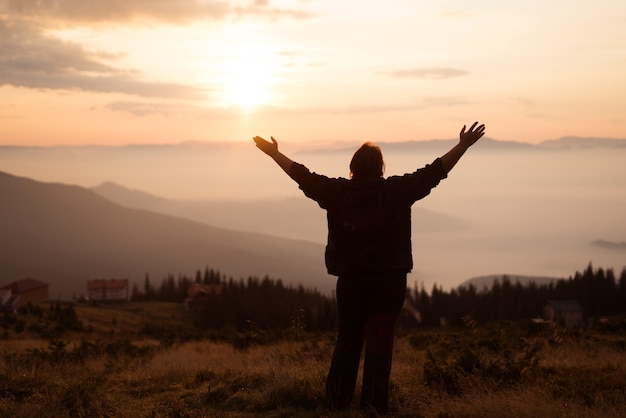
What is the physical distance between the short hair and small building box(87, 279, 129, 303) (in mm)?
135552

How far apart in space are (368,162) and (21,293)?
15135cm

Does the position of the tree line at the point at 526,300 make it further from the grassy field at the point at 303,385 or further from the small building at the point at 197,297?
the grassy field at the point at 303,385

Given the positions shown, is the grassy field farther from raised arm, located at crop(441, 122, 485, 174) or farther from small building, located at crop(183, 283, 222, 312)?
small building, located at crop(183, 283, 222, 312)

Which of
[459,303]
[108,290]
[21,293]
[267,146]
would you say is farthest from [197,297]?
[267,146]

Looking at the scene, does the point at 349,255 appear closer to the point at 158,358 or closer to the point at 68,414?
the point at 68,414

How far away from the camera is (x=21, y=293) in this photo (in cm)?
14438

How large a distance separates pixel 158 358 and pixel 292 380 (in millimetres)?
5897

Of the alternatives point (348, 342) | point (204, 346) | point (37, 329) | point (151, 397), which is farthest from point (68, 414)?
point (37, 329)

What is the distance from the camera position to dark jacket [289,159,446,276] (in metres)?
7.40

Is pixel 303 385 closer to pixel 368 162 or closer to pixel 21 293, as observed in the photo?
pixel 368 162

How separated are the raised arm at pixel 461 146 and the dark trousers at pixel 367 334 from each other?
4.30ft

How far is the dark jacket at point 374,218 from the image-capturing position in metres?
7.40

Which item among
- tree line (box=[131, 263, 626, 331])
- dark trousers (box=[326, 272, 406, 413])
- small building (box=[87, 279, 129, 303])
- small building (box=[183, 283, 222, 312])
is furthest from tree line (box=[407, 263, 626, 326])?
dark trousers (box=[326, 272, 406, 413])

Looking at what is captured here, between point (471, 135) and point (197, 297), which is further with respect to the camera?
point (197, 297)
